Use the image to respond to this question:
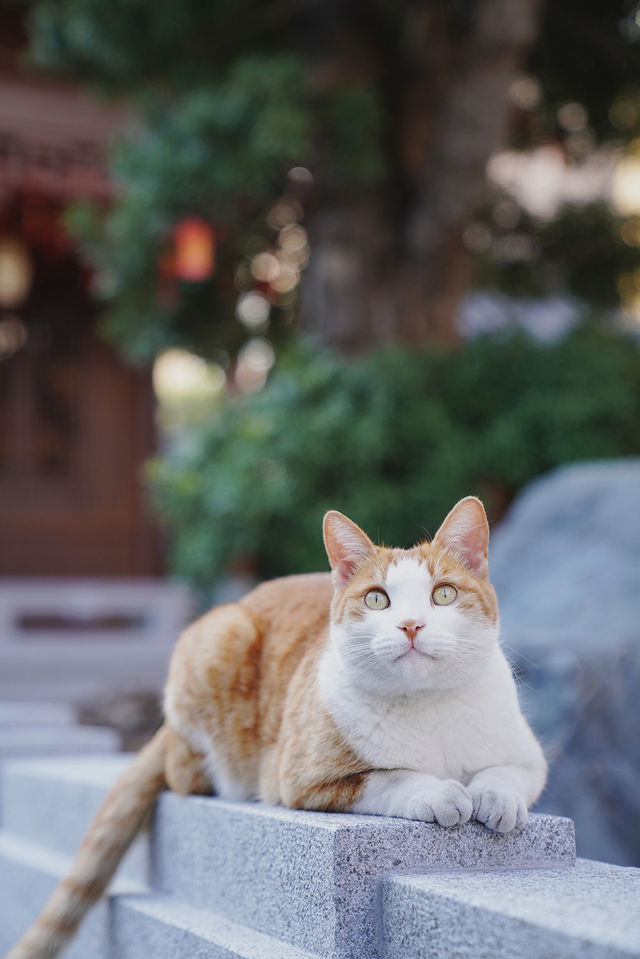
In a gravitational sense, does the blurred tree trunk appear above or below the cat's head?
above

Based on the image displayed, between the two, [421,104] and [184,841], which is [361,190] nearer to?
[421,104]

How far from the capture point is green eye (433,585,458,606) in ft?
7.00

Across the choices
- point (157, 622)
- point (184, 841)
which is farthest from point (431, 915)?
point (157, 622)

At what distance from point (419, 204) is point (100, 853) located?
454 centimetres

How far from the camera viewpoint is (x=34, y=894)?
3.63m

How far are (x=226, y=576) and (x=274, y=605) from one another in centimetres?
393

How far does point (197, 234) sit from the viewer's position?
20.3ft

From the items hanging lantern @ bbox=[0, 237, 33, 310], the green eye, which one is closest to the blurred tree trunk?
hanging lantern @ bbox=[0, 237, 33, 310]

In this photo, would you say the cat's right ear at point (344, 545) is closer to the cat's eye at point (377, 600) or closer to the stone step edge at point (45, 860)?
the cat's eye at point (377, 600)

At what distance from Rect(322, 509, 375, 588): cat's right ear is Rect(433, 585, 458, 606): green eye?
7.5 inches

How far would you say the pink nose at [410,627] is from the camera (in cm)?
205

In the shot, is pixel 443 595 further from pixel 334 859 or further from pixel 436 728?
pixel 334 859

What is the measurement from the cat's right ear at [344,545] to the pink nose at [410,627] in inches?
9.8

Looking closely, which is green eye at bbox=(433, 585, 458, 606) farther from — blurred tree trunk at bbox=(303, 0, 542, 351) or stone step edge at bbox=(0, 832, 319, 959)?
blurred tree trunk at bbox=(303, 0, 542, 351)
